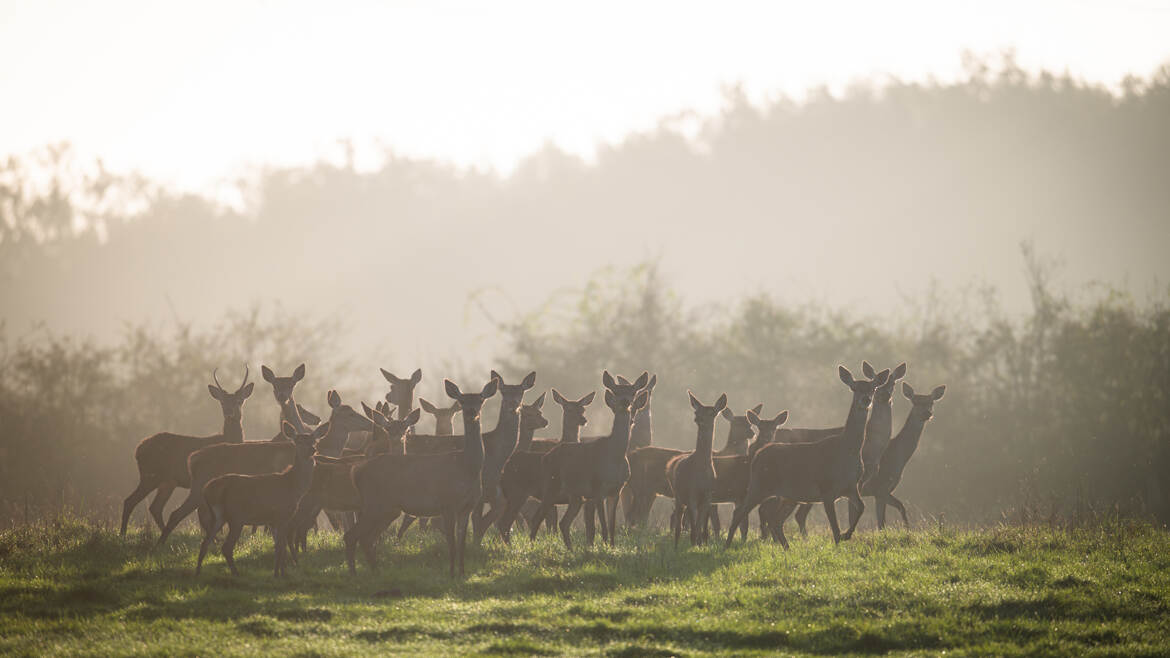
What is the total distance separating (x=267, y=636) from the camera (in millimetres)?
12570

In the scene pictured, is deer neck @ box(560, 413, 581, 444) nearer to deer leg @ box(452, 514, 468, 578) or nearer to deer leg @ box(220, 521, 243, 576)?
deer leg @ box(452, 514, 468, 578)

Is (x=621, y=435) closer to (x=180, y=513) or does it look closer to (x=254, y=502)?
(x=254, y=502)

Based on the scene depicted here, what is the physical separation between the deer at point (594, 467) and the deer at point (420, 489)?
2140 mm

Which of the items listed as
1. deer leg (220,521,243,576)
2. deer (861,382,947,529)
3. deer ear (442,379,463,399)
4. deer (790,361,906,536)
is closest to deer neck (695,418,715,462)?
deer (790,361,906,536)

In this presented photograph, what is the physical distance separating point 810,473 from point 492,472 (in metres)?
4.70

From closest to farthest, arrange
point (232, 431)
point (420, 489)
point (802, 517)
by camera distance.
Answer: point (420, 489)
point (232, 431)
point (802, 517)

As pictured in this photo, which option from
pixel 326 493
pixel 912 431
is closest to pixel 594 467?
pixel 326 493

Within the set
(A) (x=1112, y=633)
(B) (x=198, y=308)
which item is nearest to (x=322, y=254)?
(B) (x=198, y=308)

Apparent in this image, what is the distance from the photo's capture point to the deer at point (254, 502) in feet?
50.9

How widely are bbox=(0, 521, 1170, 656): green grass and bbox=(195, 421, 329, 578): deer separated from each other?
1.43 feet

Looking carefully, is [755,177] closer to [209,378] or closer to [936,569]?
[209,378]

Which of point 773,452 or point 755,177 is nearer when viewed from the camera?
point 773,452

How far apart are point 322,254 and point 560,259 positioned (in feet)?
53.2

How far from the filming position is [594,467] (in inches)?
715
